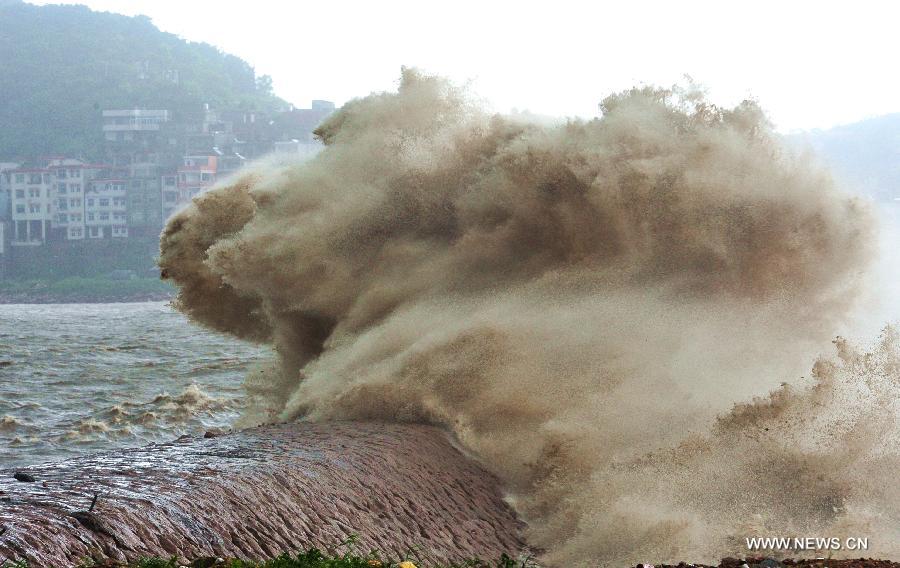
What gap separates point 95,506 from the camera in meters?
6.94

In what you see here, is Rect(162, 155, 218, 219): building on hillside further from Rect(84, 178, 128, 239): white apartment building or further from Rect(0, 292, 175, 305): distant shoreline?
Rect(0, 292, 175, 305): distant shoreline

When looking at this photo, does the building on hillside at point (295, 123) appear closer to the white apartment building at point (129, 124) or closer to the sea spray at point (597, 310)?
the white apartment building at point (129, 124)

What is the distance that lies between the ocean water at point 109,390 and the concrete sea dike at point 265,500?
499cm

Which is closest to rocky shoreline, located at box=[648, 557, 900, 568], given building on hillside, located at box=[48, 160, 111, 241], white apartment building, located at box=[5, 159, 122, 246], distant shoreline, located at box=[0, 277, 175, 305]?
distant shoreline, located at box=[0, 277, 175, 305]

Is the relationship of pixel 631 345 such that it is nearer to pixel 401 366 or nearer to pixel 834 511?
pixel 401 366

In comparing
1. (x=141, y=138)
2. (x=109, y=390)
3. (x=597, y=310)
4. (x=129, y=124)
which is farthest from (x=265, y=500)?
(x=129, y=124)

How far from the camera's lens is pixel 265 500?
311 inches

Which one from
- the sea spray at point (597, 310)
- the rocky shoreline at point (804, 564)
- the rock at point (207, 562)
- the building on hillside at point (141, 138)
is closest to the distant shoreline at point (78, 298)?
the building on hillside at point (141, 138)

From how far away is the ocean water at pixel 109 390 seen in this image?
1550 centimetres

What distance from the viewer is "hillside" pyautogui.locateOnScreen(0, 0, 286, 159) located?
142875 millimetres

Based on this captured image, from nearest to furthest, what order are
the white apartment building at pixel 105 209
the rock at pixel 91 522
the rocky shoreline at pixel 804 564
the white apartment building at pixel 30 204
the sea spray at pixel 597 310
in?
the rock at pixel 91 522 → the rocky shoreline at pixel 804 564 → the sea spray at pixel 597 310 → the white apartment building at pixel 30 204 → the white apartment building at pixel 105 209

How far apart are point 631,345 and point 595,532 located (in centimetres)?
314

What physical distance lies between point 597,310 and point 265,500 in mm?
5554

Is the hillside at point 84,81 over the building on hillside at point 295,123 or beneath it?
over
